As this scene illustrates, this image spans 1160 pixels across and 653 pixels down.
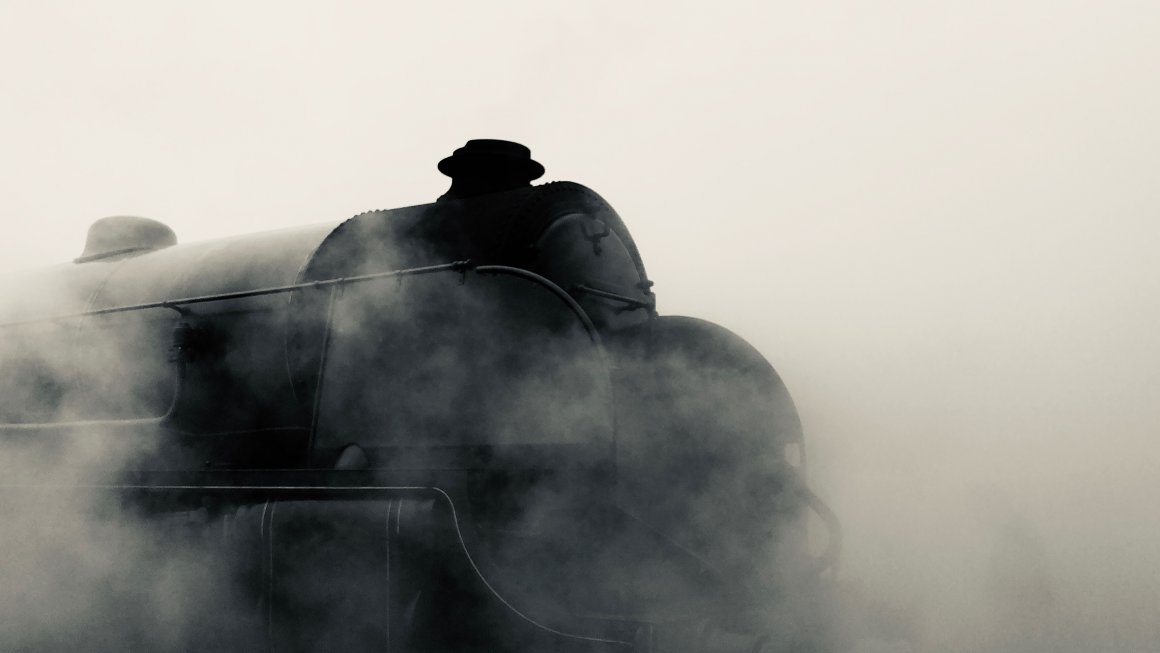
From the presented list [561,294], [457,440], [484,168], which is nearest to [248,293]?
[484,168]

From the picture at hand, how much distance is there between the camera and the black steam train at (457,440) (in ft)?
12.1

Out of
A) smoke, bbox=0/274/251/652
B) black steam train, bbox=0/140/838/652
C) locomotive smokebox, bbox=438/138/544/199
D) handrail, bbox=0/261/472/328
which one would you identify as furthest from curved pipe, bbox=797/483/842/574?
smoke, bbox=0/274/251/652

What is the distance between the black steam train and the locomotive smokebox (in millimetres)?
10

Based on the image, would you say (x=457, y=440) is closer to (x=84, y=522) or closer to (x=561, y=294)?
(x=561, y=294)

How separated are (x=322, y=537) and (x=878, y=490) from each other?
2.47m

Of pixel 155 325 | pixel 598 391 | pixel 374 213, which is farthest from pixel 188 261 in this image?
pixel 598 391

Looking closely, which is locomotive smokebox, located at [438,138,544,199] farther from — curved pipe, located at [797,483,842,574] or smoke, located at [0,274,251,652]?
curved pipe, located at [797,483,842,574]

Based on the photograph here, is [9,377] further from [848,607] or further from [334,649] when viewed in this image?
[848,607]

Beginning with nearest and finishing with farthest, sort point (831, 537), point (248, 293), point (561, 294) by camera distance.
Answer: point (561, 294)
point (831, 537)
point (248, 293)

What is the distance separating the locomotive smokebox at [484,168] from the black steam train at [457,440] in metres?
0.01

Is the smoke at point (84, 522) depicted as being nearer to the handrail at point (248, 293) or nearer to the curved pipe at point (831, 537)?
the handrail at point (248, 293)

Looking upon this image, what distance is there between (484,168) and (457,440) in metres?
1.43

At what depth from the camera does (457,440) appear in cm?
384

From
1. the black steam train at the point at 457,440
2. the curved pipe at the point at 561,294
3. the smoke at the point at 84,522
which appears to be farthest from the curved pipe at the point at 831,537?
the smoke at the point at 84,522
